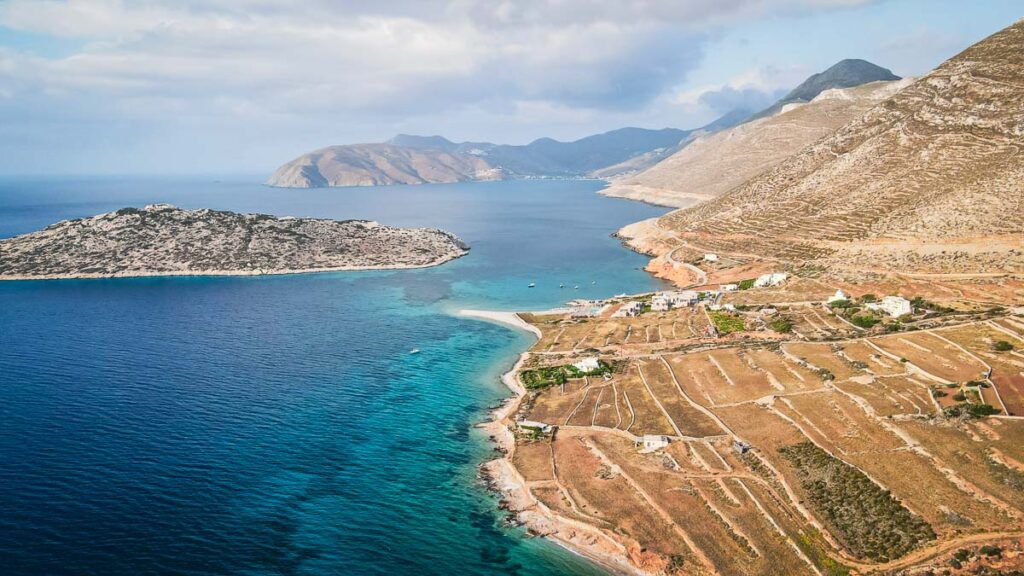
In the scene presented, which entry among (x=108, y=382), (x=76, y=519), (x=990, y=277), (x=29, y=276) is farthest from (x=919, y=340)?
(x=29, y=276)

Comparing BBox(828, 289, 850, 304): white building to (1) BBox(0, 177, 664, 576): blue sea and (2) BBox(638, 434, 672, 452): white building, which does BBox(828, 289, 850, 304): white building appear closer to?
(1) BBox(0, 177, 664, 576): blue sea

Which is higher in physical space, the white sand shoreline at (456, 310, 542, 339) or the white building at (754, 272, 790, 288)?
the white building at (754, 272, 790, 288)

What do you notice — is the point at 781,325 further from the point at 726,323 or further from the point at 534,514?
the point at 534,514

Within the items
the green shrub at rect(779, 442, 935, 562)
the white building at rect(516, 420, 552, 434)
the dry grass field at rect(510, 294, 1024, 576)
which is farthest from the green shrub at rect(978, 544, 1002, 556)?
the white building at rect(516, 420, 552, 434)

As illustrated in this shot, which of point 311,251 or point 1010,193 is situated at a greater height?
point 1010,193

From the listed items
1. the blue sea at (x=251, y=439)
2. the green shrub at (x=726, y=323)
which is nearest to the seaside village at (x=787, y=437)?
the green shrub at (x=726, y=323)

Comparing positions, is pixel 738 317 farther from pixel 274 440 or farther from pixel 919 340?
pixel 274 440

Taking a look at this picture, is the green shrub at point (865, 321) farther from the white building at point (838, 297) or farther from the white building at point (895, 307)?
the white building at point (838, 297)
